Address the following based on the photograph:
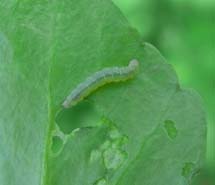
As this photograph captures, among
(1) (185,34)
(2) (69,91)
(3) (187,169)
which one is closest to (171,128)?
(3) (187,169)

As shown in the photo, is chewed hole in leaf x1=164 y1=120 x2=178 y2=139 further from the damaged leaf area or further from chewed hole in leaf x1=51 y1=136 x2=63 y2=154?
chewed hole in leaf x1=51 y1=136 x2=63 y2=154

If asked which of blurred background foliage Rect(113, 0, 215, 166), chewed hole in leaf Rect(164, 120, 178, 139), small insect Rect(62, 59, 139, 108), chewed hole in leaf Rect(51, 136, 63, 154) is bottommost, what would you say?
blurred background foliage Rect(113, 0, 215, 166)

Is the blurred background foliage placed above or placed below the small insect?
below

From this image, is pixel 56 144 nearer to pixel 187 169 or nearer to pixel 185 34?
pixel 187 169

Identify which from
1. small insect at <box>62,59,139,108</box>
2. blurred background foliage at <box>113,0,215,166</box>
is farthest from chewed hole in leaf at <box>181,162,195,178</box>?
blurred background foliage at <box>113,0,215,166</box>

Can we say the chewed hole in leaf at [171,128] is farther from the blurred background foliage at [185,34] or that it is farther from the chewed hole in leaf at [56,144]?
the blurred background foliage at [185,34]

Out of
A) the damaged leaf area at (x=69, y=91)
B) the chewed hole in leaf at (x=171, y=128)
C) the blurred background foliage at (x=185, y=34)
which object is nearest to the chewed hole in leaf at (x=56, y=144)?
the damaged leaf area at (x=69, y=91)

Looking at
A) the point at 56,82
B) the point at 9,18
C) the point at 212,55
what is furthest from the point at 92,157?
the point at 212,55
